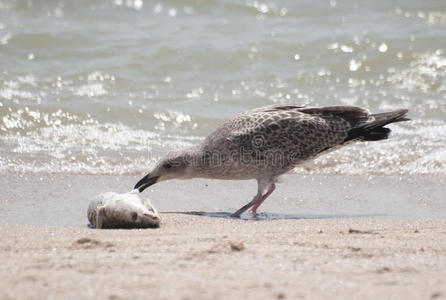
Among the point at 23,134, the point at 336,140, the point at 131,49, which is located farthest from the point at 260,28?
the point at 336,140

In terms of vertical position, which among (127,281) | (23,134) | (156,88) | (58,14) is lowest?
(127,281)

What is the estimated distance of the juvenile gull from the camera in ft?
22.2

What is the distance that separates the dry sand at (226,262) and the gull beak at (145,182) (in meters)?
1.05

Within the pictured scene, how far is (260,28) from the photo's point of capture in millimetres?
14898

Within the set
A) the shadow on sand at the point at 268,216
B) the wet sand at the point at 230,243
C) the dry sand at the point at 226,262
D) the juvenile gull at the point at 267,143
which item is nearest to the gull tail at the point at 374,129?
the juvenile gull at the point at 267,143

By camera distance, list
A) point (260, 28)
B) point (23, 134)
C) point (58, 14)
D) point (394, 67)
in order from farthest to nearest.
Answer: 1. point (58, 14)
2. point (260, 28)
3. point (394, 67)
4. point (23, 134)

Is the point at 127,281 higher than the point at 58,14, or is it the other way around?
the point at 58,14

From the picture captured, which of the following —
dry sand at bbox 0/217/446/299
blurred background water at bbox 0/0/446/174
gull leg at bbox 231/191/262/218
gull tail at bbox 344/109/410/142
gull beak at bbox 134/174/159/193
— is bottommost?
dry sand at bbox 0/217/446/299

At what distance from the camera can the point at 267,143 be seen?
675 cm

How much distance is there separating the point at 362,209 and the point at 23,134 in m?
4.81

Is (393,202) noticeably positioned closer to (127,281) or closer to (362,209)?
(362,209)

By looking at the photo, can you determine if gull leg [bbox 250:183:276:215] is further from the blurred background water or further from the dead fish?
the blurred background water

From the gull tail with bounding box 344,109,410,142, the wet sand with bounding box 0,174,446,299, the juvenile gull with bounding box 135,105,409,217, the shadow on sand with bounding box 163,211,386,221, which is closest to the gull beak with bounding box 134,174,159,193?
the juvenile gull with bounding box 135,105,409,217

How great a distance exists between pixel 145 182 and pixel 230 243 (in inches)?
93.2
